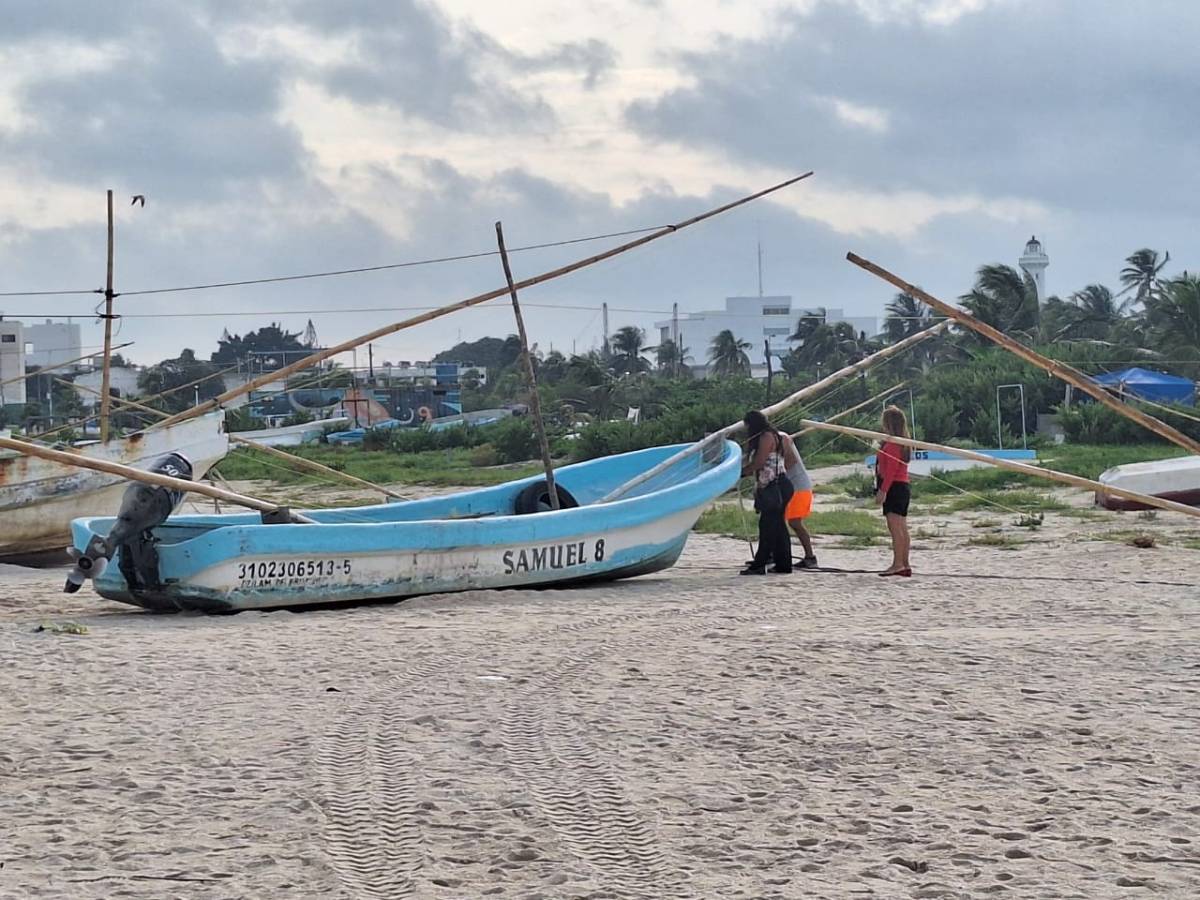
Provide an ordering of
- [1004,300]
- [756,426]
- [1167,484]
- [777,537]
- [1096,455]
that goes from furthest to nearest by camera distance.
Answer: [1004,300]
[1096,455]
[1167,484]
[756,426]
[777,537]

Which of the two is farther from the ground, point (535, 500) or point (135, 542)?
point (535, 500)

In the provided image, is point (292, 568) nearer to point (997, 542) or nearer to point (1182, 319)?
point (997, 542)

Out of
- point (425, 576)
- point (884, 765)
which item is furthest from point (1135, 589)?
point (884, 765)

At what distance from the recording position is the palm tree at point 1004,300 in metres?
41.3

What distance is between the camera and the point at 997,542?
1398cm

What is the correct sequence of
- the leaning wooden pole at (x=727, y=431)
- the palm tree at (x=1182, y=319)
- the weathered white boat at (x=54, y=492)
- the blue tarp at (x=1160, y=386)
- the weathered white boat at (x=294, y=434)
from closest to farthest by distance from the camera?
1. the leaning wooden pole at (x=727, y=431)
2. the weathered white boat at (x=54, y=492)
3. the blue tarp at (x=1160, y=386)
4. the palm tree at (x=1182, y=319)
5. the weathered white boat at (x=294, y=434)

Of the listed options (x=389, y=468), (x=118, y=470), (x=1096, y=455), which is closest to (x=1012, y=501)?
(x=1096, y=455)

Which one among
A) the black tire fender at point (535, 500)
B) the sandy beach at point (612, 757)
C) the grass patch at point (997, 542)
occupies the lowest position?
the sandy beach at point (612, 757)

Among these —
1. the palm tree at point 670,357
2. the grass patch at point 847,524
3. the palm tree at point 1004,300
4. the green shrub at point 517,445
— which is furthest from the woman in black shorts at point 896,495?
the palm tree at point 670,357

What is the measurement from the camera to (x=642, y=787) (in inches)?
195

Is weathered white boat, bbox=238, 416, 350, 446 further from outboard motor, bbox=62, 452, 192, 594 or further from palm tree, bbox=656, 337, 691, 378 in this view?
outboard motor, bbox=62, 452, 192, 594

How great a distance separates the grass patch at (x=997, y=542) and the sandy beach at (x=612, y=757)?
4676 mm

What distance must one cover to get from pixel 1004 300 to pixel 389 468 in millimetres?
19418

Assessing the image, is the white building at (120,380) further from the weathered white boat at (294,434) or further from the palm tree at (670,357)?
the palm tree at (670,357)
